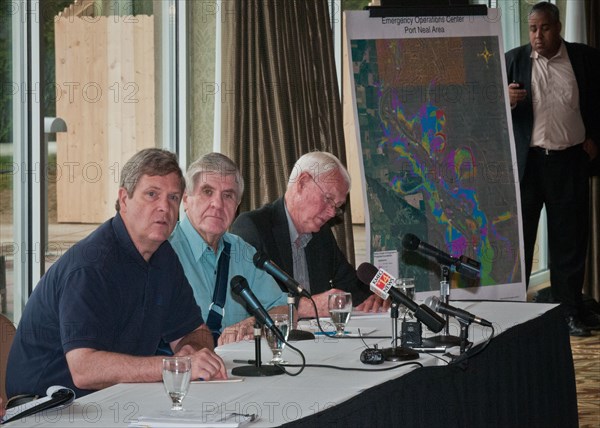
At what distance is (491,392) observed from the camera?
3074mm

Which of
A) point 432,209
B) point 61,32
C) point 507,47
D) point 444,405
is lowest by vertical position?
point 444,405

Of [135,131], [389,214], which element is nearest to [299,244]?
[389,214]

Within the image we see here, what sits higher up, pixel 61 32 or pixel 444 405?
pixel 61 32

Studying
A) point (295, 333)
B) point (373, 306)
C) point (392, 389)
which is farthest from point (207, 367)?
point (373, 306)

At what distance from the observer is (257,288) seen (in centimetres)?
359

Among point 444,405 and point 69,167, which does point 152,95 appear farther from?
point 444,405

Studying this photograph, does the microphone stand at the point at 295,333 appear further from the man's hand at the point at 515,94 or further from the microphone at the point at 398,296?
the man's hand at the point at 515,94

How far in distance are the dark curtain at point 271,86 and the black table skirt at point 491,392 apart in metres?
1.79

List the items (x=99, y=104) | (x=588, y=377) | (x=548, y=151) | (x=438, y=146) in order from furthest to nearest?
(x=548, y=151) < (x=588, y=377) < (x=438, y=146) < (x=99, y=104)

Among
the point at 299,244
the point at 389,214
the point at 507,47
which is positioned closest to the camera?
the point at 299,244

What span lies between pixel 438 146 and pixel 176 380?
3.11 meters

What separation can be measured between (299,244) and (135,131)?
1349 mm

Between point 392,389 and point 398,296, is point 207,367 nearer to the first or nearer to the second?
point 392,389

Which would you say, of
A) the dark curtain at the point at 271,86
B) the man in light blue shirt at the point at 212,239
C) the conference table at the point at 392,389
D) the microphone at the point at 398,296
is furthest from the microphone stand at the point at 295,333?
the dark curtain at the point at 271,86
